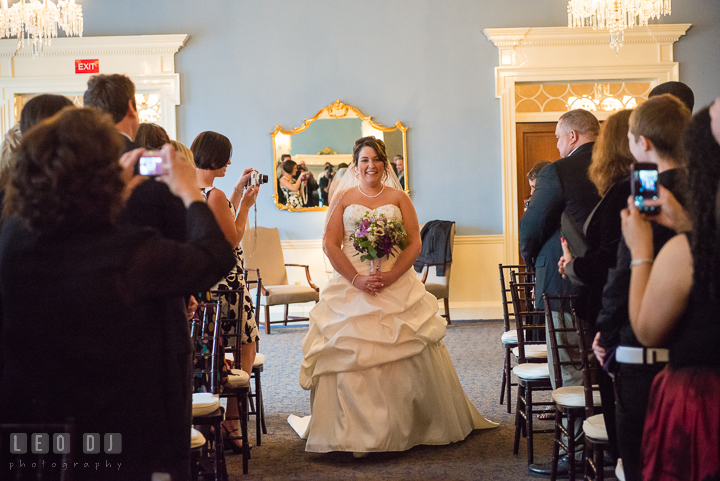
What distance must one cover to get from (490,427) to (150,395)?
312 centimetres

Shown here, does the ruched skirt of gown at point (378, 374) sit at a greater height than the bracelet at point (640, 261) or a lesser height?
lesser

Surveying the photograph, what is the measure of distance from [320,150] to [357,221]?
15.4 ft

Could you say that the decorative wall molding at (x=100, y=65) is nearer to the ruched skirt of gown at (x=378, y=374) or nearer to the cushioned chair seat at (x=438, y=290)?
the cushioned chair seat at (x=438, y=290)

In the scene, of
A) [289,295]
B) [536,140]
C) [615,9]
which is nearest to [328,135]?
[289,295]

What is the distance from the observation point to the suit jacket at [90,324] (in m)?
1.36

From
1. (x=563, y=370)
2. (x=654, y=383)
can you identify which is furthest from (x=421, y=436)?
(x=654, y=383)

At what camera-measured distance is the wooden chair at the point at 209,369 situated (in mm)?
2811

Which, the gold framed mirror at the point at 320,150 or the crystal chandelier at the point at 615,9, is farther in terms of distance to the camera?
the gold framed mirror at the point at 320,150

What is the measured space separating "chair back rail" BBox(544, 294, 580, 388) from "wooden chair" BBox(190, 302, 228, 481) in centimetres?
152

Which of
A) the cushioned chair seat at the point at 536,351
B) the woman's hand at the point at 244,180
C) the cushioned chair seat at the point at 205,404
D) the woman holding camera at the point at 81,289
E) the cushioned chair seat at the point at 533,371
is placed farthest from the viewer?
the cushioned chair seat at the point at 536,351

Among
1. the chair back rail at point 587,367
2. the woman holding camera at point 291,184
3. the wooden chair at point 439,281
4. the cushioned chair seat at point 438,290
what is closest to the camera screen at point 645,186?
the chair back rail at point 587,367

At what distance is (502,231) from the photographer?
8.47 meters

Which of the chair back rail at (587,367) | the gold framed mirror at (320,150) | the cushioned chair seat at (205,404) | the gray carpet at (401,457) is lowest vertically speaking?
the gray carpet at (401,457)

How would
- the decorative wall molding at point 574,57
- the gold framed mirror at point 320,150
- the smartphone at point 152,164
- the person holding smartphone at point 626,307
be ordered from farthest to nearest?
the gold framed mirror at point 320,150 < the decorative wall molding at point 574,57 < the person holding smartphone at point 626,307 < the smartphone at point 152,164
